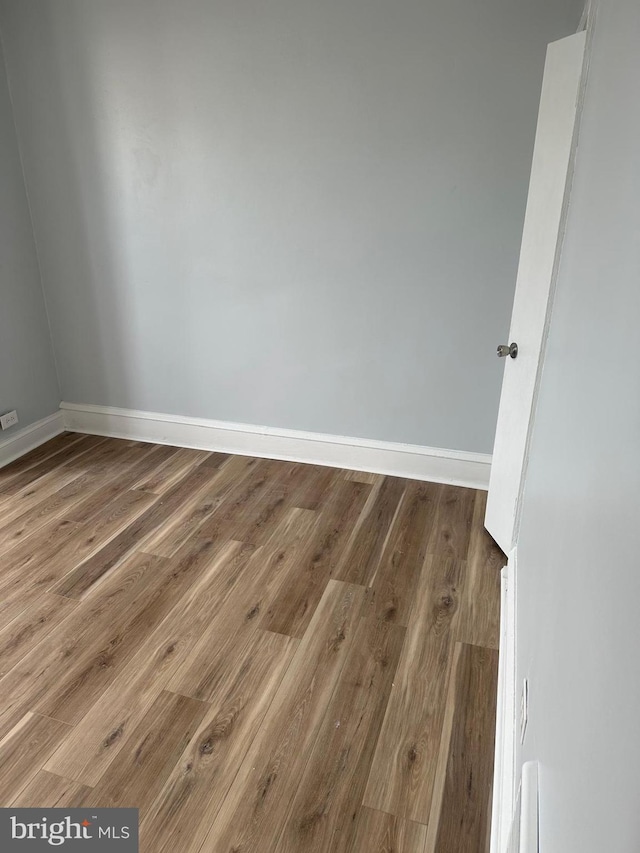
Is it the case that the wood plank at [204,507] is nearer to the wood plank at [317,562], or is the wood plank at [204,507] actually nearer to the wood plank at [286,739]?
the wood plank at [317,562]

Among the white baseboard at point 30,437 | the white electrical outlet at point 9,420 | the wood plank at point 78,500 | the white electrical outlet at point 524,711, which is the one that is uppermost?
the white electrical outlet at point 524,711

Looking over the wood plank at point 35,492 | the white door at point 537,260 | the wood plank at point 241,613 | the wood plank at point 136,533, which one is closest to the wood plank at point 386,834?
the wood plank at point 241,613

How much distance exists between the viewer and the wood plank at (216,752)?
1.37 metres

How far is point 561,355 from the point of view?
4.41 ft

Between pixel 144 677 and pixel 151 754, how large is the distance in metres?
0.29

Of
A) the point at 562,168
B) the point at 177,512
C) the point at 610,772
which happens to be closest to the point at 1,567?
the point at 177,512

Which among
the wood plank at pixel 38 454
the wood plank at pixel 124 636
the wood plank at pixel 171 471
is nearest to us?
the wood plank at pixel 124 636

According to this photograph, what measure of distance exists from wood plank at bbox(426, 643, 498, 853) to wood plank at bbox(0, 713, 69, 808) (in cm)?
103

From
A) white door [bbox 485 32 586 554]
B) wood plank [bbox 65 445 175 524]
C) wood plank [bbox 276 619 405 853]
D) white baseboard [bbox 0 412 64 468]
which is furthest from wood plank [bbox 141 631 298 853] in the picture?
white baseboard [bbox 0 412 64 468]

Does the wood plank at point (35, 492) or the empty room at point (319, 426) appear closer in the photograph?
the empty room at point (319, 426)

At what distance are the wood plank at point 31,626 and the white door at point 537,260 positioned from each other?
5.67ft

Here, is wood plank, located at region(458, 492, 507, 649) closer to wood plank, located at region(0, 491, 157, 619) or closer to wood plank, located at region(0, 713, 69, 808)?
wood plank, located at region(0, 713, 69, 808)

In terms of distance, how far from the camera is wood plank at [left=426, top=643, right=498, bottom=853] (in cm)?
137

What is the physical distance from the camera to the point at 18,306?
10.4 ft
